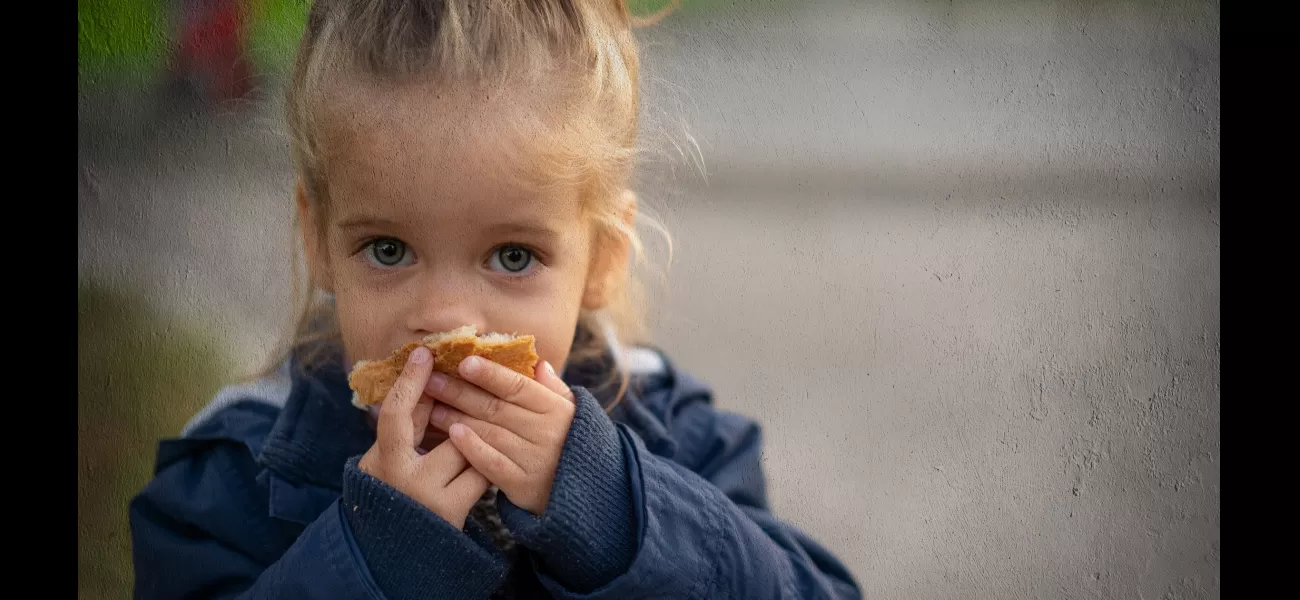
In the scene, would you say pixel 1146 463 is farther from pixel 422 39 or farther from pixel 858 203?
pixel 422 39

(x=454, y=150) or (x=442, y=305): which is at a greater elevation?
(x=454, y=150)

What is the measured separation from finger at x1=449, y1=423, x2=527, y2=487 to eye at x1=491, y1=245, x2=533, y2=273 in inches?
9.1

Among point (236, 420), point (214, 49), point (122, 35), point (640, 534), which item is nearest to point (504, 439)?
point (640, 534)

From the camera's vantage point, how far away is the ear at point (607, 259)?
192 centimetres

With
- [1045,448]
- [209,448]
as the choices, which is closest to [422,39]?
[209,448]

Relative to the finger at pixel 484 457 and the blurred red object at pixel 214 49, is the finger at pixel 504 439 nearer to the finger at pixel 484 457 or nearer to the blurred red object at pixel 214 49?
the finger at pixel 484 457

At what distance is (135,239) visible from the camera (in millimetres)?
2045

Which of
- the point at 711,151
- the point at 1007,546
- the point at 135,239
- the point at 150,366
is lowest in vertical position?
the point at 1007,546

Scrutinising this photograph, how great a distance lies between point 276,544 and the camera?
1.92 meters

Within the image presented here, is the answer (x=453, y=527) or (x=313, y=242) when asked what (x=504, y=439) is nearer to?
(x=453, y=527)

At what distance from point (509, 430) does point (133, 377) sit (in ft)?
2.28

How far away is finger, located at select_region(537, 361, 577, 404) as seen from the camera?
1778 mm

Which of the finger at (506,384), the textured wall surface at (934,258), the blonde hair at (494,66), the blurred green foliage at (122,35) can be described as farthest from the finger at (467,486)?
the blurred green foliage at (122,35)

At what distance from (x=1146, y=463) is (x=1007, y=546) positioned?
0.26 metres
